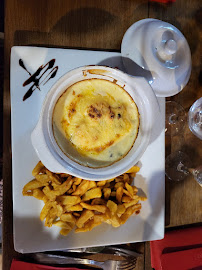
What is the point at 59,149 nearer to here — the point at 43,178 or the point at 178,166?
the point at 43,178

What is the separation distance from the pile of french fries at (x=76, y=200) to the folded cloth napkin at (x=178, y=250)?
27cm

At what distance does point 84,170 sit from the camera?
1.02 m

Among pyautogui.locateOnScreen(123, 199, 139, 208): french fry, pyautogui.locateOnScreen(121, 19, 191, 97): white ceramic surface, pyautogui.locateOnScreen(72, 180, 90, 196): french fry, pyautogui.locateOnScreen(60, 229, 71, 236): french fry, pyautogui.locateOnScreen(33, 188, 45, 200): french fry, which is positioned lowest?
pyautogui.locateOnScreen(60, 229, 71, 236): french fry

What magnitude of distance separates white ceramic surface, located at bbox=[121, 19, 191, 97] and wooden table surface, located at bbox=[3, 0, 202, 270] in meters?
0.08

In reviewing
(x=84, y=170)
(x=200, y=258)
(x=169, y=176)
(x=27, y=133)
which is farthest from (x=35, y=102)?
(x=200, y=258)

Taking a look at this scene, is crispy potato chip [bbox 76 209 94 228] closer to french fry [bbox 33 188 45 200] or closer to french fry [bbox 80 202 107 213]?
french fry [bbox 80 202 107 213]

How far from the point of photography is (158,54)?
1.15 metres

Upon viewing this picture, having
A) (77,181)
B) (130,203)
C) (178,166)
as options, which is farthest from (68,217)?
(178,166)

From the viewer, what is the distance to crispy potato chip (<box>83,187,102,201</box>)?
3.56 ft

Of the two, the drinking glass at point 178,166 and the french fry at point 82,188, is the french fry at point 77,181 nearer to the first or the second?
the french fry at point 82,188

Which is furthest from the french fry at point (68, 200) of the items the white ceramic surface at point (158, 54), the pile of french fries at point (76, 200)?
the white ceramic surface at point (158, 54)

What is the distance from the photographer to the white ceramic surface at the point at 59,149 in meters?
1.00

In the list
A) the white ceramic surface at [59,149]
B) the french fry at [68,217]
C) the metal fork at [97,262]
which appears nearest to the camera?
the white ceramic surface at [59,149]

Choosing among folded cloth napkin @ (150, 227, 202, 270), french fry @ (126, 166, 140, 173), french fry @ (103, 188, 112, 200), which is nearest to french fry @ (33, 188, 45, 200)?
french fry @ (103, 188, 112, 200)
